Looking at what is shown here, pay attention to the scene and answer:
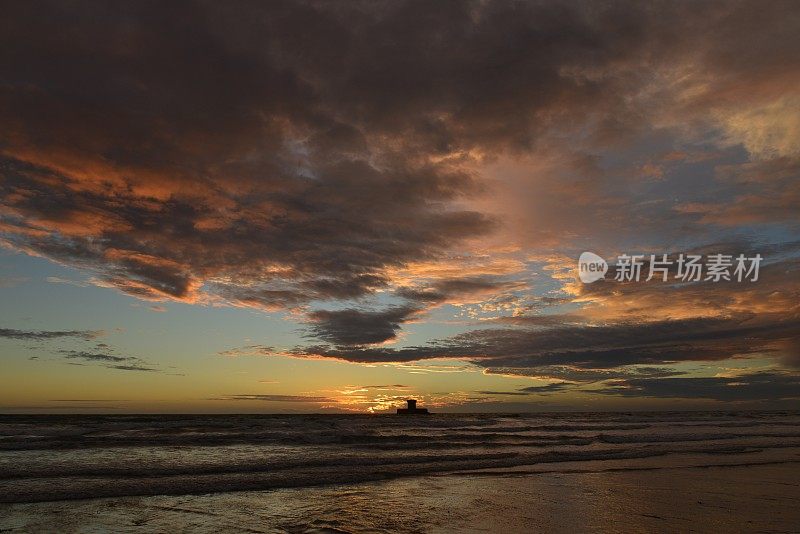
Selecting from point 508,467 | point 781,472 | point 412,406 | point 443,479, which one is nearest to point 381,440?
point 508,467

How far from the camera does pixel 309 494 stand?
14234mm

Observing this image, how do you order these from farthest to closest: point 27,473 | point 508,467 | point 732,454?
point 732,454 → point 508,467 → point 27,473

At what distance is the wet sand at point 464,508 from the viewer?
10.5m

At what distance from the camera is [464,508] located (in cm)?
1216

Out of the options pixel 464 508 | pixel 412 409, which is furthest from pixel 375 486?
pixel 412 409

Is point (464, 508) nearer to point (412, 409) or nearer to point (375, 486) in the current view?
point (375, 486)

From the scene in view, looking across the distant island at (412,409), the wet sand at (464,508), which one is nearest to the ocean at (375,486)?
the wet sand at (464,508)

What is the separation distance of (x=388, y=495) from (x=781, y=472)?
14.7 meters

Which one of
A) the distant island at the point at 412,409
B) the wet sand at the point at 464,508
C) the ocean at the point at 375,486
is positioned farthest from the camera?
the distant island at the point at 412,409

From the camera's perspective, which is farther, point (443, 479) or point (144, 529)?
point (443, 479)

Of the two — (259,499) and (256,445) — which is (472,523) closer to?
(259,499)

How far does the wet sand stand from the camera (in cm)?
1055

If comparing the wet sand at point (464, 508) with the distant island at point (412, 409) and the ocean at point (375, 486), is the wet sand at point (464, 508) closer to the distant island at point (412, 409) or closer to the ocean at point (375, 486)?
the ocean at point (375, 486)

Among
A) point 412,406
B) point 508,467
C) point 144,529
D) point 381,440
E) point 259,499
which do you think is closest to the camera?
point 144,529
